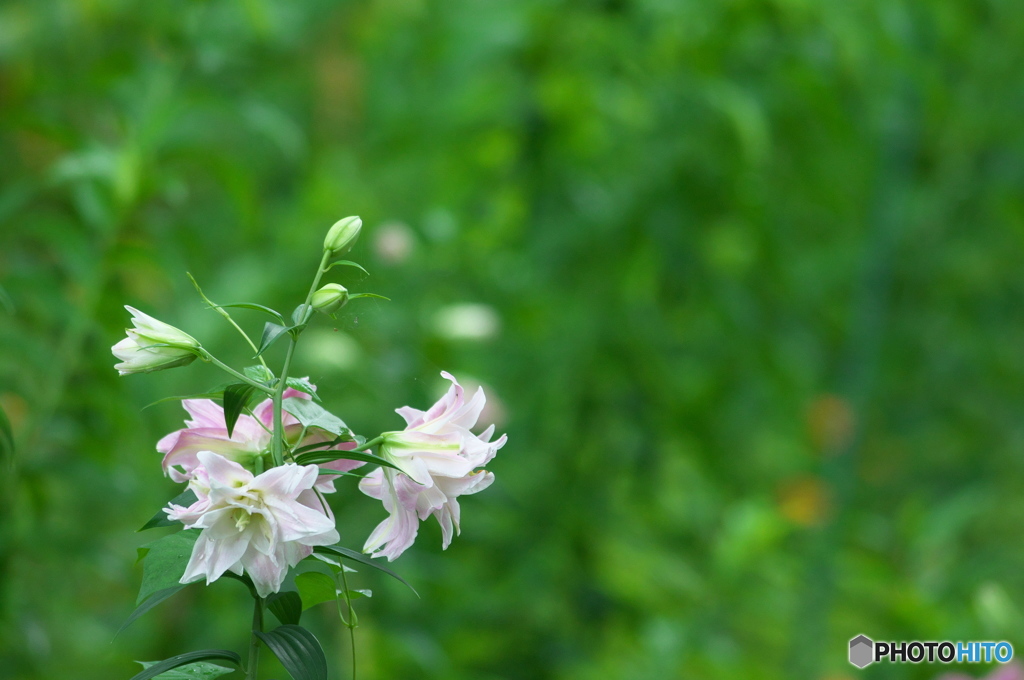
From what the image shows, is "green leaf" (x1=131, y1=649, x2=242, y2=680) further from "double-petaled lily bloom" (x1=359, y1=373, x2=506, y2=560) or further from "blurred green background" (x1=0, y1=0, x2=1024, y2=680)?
"blurred green background" (x1=0, y1=0, x2=1024, y2=680)

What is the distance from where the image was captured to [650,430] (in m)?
0.85

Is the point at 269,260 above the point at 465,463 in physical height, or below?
above

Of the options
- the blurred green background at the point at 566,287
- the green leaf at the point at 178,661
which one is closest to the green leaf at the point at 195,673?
the green leaf at the point at 178,661

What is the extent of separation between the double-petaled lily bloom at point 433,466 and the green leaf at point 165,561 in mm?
40

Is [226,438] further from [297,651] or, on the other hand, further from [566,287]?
[566,287]

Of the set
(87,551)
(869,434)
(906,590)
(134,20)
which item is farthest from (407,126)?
(869,434)

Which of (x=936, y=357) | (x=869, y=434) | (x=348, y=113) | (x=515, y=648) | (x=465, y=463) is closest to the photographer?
(x=465, y=463)

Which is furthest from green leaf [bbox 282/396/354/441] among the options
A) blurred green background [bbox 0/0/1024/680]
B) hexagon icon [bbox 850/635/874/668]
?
hexagon icon [bbox 850/635/874/668]

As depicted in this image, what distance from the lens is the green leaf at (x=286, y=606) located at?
20cm

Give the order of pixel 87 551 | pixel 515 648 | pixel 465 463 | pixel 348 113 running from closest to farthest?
pixel 465 463
pixel 87 551
pixel 515 648
pixel 348 113

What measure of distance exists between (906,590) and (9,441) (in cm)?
59

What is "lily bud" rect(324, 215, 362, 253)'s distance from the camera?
0.21m

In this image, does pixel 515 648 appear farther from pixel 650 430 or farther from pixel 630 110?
pixel 630 110

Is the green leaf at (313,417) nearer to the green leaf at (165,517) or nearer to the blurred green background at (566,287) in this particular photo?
the green leaf at (165,517)
